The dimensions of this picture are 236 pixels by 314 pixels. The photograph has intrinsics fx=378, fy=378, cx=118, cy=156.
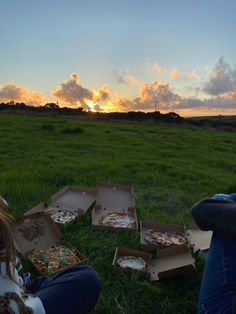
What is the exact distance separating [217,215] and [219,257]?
10.2 inches

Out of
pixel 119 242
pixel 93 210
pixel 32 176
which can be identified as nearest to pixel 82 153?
pixel 32 176

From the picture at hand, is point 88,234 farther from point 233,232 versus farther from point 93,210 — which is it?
A: point 233,232

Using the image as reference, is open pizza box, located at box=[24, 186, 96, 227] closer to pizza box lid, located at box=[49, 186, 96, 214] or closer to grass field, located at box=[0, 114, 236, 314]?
pizza box lid, located at box=[49, 186, 96, 214]

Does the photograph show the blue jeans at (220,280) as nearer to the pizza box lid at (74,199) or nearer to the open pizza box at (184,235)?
the open pizza box at (184,235)

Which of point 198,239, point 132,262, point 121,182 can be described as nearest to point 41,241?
point 132,262

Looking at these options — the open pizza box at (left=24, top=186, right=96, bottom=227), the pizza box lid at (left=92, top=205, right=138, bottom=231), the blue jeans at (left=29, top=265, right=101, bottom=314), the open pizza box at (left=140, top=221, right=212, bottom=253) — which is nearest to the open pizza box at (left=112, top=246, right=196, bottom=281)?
the open pizza box at (left=140, top=221, right=212, bottom=253)

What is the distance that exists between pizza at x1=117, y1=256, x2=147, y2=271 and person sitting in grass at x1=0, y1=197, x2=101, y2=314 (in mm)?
730

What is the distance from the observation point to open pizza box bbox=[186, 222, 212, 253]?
3.62 meters

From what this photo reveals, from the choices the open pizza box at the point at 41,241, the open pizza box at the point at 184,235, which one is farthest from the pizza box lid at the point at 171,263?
the open pizza box at the point at 41,241

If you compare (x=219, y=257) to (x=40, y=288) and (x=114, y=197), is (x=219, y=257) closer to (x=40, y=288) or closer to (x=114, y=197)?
(x=40, y=288)

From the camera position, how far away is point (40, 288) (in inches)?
97.1

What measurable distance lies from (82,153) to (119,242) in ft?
18.1

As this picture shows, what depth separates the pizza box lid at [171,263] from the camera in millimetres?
3137

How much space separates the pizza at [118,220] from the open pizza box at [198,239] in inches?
24.2
